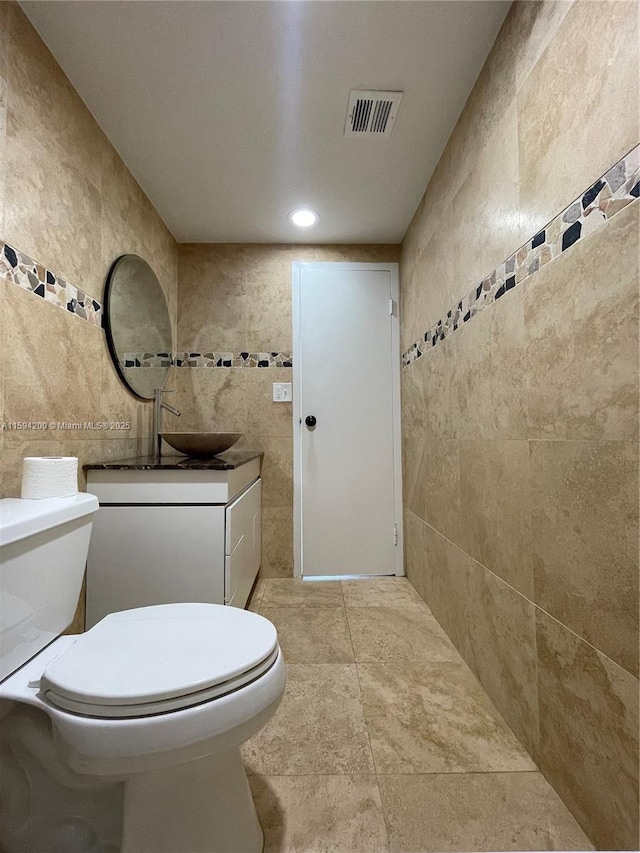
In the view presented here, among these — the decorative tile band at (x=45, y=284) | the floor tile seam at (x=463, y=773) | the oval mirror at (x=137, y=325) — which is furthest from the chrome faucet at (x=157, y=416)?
the floor tile seam at (x=463, y=773)

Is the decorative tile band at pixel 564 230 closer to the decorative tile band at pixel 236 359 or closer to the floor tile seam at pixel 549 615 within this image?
the floor tile seam at pixel 549 615

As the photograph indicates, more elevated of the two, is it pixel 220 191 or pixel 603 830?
pixel 220 191

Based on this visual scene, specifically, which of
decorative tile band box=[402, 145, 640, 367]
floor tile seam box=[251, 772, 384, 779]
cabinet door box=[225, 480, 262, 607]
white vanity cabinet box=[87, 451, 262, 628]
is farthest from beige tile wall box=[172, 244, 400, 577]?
floor tile seam box=[251, 772, 384, 779]

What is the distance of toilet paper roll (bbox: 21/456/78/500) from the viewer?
1040mm

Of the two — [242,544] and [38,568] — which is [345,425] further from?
[38,568]

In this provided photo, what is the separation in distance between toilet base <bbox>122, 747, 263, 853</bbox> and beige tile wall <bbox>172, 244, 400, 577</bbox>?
1.65 metres

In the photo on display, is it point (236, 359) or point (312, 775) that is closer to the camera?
point (312, 775)

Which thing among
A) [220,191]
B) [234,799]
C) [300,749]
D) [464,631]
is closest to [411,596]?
[464,631]

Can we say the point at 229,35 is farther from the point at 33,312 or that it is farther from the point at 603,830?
the point at 603,830

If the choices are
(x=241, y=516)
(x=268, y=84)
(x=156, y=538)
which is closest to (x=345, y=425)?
(x=241, y=516)

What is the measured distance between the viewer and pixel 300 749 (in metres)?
1.12

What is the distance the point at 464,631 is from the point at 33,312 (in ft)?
6.02

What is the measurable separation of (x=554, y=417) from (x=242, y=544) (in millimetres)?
1317

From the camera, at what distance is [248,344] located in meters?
2.51
